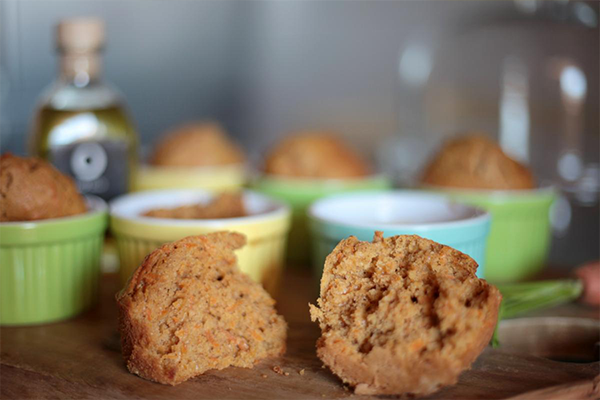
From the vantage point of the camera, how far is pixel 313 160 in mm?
1630

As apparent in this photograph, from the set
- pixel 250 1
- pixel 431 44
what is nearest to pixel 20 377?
pixel 431 44

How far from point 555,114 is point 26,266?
4.51 ft

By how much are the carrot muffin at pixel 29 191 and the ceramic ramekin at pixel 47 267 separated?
0.06ft

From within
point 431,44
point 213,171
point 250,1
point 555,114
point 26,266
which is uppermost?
point 250,1

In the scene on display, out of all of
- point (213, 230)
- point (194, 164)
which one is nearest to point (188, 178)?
point (194, 164)

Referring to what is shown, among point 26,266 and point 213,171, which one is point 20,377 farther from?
point 213,171

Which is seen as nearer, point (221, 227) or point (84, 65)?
point (221, 227)

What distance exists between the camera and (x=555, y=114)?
6.11 ft

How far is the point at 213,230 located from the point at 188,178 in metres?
0.48

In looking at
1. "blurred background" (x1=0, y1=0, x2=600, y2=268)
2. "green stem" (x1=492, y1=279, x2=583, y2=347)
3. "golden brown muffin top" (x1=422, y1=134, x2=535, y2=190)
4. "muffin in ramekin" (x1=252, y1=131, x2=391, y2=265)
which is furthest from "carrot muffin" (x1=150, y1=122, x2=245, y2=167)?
"green stem" (x1=492, y1=279, x2=583, y2=347)

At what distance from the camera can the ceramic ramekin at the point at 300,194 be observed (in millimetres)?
1572

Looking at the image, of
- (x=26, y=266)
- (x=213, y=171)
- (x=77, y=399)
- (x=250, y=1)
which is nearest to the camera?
(x=77, y=399)

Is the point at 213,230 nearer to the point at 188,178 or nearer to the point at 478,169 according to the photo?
the point at 188,178

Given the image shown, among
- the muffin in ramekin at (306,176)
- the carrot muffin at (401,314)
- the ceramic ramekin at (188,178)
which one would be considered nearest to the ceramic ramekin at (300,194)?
the muffin in ramekin at (306,176)
